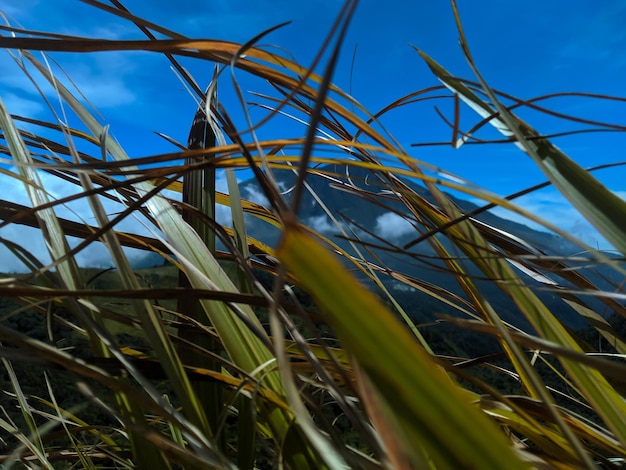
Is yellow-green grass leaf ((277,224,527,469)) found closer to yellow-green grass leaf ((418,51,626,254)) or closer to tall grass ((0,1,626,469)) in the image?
tall grass ((0,1,626,469))

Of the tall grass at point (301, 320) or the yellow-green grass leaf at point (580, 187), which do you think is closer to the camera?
the tall grass at point (301, 320)

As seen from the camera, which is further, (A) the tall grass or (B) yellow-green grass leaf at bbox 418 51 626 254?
(B) yellow-green grass leaf at bbox 418 51 626 254

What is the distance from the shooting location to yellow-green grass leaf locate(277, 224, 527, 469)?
0.20 meters

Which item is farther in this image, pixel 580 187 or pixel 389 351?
pixel 580 187

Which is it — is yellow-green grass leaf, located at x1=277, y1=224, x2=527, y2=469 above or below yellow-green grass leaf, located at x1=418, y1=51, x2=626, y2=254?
below

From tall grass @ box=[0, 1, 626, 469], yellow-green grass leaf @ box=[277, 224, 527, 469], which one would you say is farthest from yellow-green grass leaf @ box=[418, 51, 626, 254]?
yellow-green grass leaf @ box=[277, 224, 527, 469]

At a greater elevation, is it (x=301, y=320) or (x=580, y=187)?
(x=580, y=187)

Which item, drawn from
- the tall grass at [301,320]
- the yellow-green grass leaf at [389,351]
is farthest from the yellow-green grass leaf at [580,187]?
the yellow-green grass leaf at [389,351]

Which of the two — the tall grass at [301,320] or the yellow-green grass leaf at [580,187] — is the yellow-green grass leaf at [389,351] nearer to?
the tall grass at [301,320]

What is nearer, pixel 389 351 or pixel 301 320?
pixel 389 351

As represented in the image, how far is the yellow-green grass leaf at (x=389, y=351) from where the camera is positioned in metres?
0.20

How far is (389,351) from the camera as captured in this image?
200 millimetres

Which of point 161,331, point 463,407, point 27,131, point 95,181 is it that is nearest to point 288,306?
point 161,331

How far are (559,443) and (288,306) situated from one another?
0.76 ft
